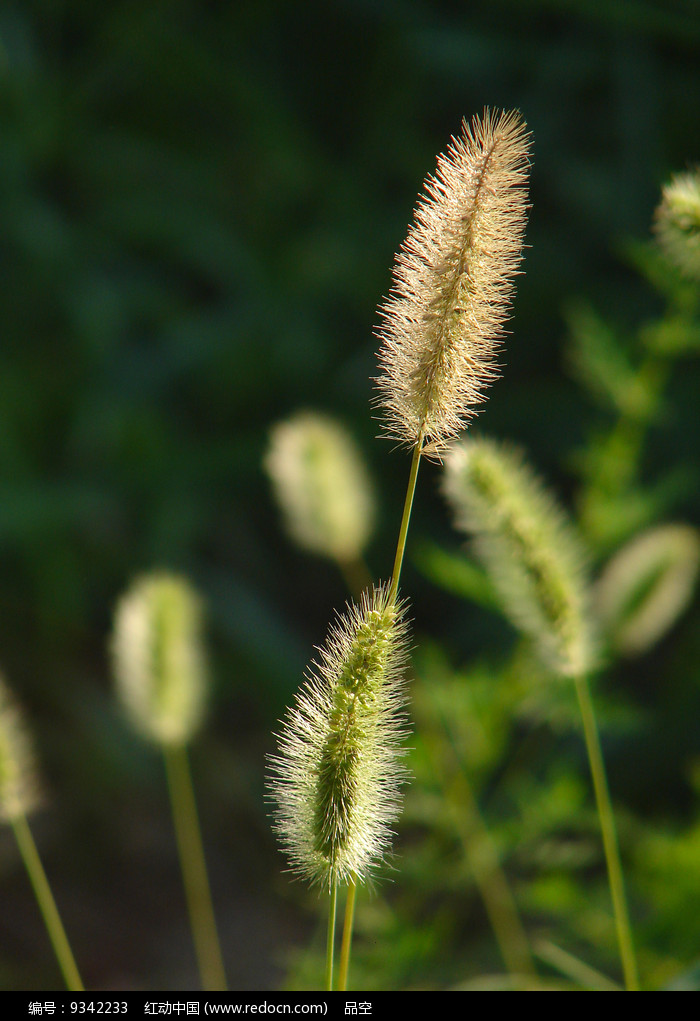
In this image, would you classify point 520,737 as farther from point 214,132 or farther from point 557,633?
point 214,132

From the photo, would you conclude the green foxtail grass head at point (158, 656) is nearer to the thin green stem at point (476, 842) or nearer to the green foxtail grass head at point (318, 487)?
the green foxtail grass head at point (318, 487)

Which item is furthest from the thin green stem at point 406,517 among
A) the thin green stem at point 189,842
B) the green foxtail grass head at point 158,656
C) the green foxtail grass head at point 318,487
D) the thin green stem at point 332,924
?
the thin green stem at point 189,842

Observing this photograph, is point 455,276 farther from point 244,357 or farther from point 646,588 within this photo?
point 244,357

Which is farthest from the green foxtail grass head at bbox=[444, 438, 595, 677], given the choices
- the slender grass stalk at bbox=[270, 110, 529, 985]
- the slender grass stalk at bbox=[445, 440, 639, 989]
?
the slender grass stalk at bbox=[270, 110, 529, 985]

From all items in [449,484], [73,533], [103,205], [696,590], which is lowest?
[449,484]

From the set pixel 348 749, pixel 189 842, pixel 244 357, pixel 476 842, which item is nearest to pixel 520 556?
pixel 348 749

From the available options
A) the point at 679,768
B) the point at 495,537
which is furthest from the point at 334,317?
the point at 495,537
